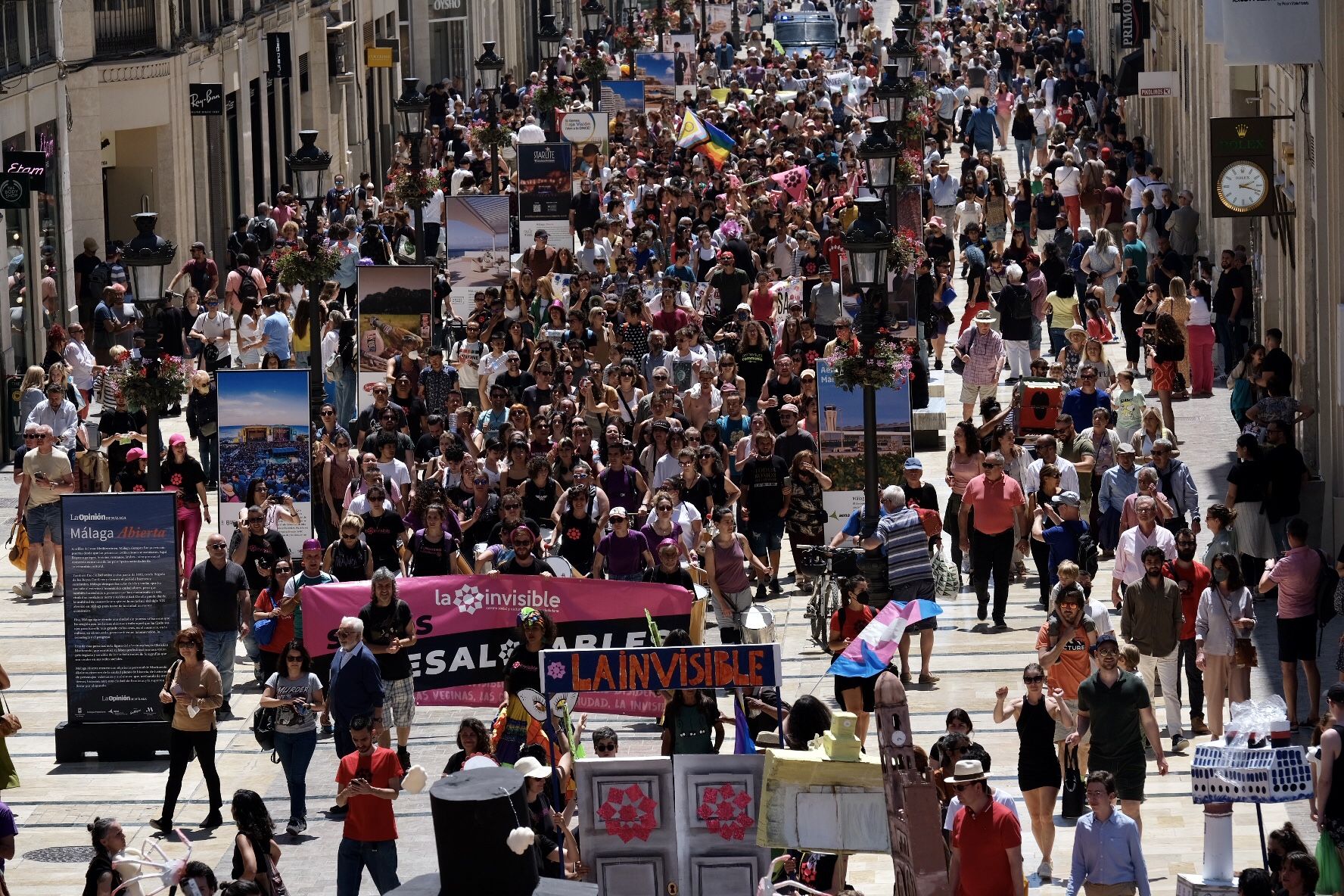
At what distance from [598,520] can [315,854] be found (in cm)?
541

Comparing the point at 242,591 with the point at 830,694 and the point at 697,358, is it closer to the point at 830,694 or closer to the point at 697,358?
the point at 830,694

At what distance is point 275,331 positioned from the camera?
27484mm

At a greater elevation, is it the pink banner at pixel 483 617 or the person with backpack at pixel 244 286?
the person with backpack at pixel 244 286

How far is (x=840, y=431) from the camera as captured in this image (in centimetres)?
2288

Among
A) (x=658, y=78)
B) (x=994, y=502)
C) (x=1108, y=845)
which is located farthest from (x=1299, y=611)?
(x=658, y=78)

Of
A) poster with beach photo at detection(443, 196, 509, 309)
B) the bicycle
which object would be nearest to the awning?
poster with beach photo at detection(443, 196, 509, 309)

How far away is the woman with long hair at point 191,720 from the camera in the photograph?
1659 cm

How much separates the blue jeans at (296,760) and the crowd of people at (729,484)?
0.08 feet

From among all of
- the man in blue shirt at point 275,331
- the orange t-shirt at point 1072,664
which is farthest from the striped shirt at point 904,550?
the man in blue shirt at point 275,331

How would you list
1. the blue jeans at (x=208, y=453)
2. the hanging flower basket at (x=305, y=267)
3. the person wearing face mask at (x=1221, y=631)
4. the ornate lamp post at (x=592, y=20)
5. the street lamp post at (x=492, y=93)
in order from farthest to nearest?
the ornate lamp post at (x=592, y=20) → the street lamp post at (x=492, y=93) → the hanging flower basket at (x=305, y=267) → the blue jeans at (x=208, y=453) → the person wearing face mask at (x=1221, y=631)

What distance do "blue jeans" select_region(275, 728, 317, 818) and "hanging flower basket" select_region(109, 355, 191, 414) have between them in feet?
14.4

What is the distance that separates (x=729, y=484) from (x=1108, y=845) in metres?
8.79

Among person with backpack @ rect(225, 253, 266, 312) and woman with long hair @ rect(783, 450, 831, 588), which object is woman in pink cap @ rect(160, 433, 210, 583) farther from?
person with backpack @ rect(225, 253, 266, 312)

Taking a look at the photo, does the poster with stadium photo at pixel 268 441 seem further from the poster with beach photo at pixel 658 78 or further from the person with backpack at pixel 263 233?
the poster with beach photo at pixel 658 78
